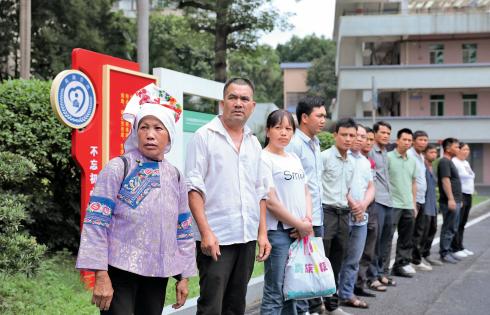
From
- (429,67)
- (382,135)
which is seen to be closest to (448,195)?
(382,135)

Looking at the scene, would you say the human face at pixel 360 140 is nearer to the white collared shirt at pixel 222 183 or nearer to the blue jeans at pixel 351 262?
the blue jeans at pixel 351 262

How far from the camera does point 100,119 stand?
625 cm

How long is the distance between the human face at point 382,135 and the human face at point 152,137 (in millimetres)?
4480

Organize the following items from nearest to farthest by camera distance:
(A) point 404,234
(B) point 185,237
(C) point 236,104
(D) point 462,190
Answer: (B) point 185,237
(C) point 236,104
(A) point 404,234
(D) point 462,190

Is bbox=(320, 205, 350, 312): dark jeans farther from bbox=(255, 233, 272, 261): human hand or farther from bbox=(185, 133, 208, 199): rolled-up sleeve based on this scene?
bbox=(185, 133, 208, 199): rolled-up sleeve

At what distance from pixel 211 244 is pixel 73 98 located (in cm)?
291

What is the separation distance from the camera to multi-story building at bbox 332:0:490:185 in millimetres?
32062

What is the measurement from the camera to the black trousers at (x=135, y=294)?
304cm

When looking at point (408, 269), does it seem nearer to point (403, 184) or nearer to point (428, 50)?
point (403, 184)

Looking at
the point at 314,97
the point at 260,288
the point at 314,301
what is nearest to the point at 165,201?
the point at 314,97

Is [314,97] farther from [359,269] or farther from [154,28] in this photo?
[154,28]

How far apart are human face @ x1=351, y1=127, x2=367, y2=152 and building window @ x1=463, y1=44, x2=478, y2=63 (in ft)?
96.7

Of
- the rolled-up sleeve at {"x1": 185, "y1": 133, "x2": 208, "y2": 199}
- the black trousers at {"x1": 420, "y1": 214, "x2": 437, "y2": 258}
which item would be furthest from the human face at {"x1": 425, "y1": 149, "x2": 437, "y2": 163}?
the rolled-up sleeve at {"x1": 185, "y1": 133, "x2": 208, "y2": 199}

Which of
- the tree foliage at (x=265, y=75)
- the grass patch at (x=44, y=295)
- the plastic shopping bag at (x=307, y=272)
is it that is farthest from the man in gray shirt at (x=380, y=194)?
the tree foliage at (x=265, y=75)
